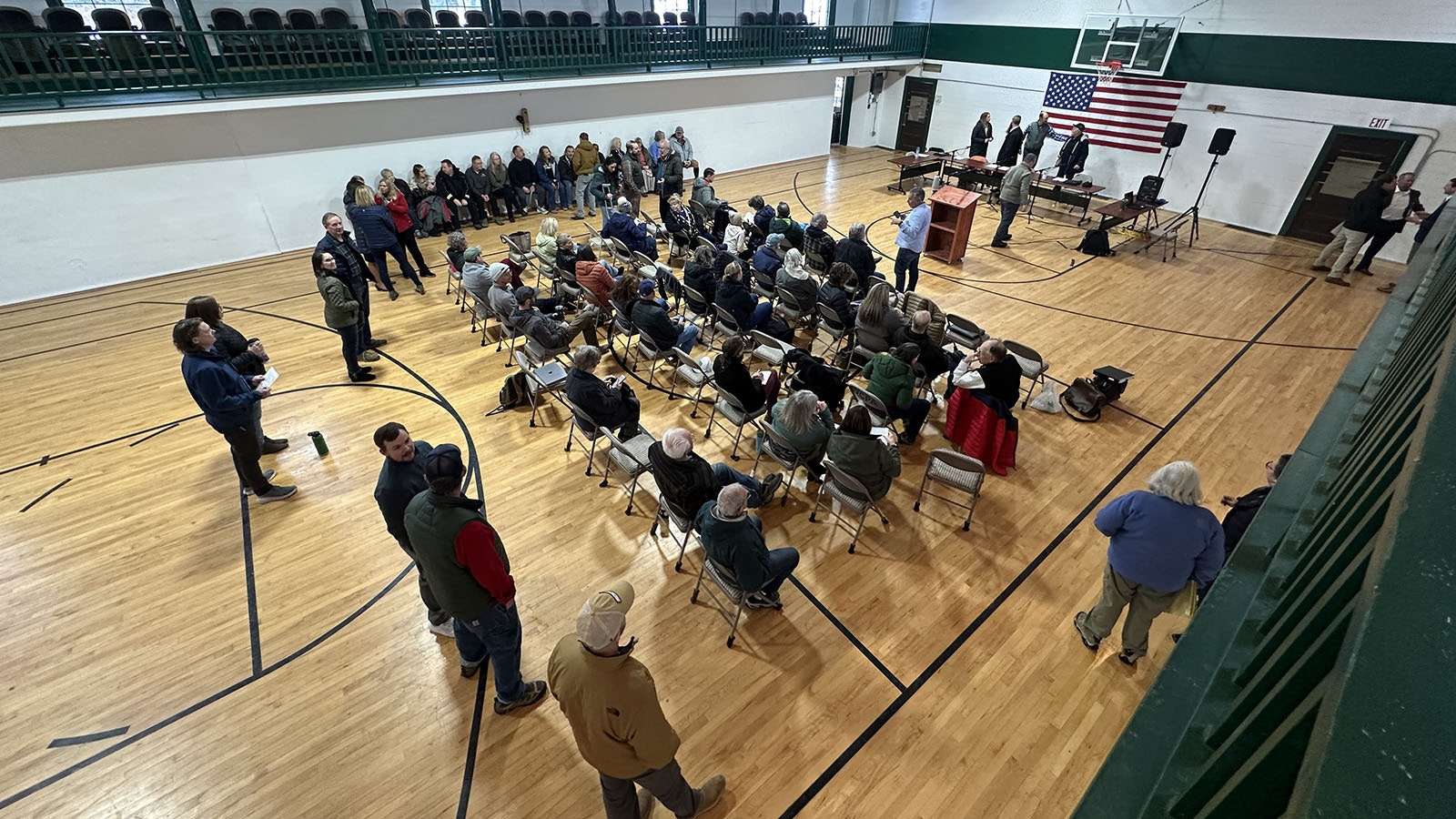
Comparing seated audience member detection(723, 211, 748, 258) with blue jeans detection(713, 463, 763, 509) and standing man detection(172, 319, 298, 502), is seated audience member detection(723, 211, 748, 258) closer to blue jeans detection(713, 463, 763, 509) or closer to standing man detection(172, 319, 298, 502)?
blue jeans detection(713, 463, 763, 509)

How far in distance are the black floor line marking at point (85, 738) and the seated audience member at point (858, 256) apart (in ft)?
27.1

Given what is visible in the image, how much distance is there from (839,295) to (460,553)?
554cm

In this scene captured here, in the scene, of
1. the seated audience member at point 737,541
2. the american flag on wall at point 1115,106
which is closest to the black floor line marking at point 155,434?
the seated audience member at point 737,541

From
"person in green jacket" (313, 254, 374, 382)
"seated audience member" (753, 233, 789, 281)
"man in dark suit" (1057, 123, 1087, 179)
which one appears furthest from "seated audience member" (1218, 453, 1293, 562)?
"man in dark suit" (1057, 123, 1087, 179)

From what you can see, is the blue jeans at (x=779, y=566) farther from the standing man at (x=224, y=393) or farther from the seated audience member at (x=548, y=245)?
the seated audience member at (x=548, y=245)

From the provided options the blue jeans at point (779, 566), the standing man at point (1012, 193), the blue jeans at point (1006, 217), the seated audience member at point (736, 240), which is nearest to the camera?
the blue jeans at point (779, 566)

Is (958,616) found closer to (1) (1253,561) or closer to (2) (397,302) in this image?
(1) (1253,561)

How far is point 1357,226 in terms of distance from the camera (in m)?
10.7

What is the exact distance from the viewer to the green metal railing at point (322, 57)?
9.05 m

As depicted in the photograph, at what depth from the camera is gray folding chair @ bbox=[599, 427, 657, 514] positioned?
5.39 meters

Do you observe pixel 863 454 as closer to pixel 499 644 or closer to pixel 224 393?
pixel 499 644

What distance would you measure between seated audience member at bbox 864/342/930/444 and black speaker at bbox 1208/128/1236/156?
1134cm

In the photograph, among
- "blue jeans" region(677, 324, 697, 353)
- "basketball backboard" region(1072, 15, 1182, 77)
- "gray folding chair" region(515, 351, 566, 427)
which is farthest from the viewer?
"basketball backboard" region(1072, 15, 1182, 77)

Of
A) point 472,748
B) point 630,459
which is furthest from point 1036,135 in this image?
point 472,748
